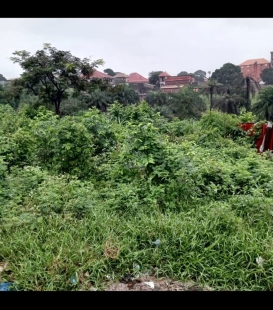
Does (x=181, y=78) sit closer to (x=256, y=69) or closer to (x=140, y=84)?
(x=140, y=84)

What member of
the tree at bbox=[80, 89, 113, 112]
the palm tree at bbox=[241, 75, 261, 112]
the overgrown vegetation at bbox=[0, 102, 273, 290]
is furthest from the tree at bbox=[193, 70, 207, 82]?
the overgrown vegetation at bbox=[0, 102, 273, 290]

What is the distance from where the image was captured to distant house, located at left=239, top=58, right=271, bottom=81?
15.8 m

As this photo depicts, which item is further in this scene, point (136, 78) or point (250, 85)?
point (136, 78)

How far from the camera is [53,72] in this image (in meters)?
9.85

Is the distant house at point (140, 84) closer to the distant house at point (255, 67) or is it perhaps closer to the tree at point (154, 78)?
the tree at point (154, 78)

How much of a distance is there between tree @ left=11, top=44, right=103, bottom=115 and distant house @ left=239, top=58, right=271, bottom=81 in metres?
9.35

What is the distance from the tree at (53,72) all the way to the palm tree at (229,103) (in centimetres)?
676

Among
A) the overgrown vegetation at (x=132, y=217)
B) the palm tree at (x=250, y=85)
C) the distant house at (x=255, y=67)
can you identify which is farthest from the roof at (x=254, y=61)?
the overgrown vegetation at (x=132, y=217)

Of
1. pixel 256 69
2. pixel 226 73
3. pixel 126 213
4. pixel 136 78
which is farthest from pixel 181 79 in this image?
pixel 126 213

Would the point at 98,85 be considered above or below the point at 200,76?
below

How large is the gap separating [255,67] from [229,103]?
4.46 m

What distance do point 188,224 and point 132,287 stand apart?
2.10ft

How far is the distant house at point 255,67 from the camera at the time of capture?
1575cm
